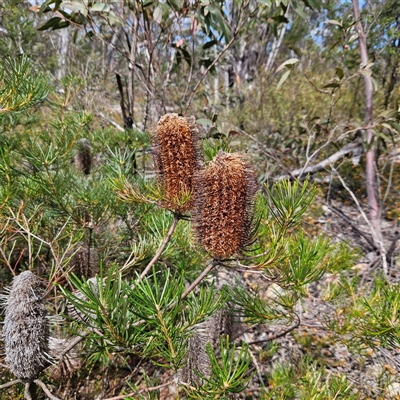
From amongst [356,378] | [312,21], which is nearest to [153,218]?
[356,378]

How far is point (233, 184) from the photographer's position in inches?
22.5

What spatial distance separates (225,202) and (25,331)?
18.0 inches

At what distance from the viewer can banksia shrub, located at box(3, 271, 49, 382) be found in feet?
1.95

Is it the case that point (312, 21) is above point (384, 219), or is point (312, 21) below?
above

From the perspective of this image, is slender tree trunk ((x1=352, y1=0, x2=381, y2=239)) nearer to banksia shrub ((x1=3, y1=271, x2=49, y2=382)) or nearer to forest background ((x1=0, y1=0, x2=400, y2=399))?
forest background ((x1=0, y1=0, x2=400, y2=399))

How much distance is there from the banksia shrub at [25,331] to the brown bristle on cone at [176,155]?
331mm

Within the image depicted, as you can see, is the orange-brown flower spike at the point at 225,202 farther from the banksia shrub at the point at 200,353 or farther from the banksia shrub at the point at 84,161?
the banksia shrub at the point at 84,161

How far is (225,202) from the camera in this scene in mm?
579

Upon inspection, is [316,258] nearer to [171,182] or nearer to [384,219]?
[171,182]

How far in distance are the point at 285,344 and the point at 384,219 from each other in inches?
68.7

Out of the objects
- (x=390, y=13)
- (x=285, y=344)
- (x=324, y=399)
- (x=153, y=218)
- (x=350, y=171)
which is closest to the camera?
(x=324, y=399)

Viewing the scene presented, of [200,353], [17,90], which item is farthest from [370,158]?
[17,90]

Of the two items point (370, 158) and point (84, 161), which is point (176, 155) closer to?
point (84, 161)

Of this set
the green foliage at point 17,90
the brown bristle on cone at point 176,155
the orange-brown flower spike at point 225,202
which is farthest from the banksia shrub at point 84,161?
the orange-brown flower spike at point 225,202
